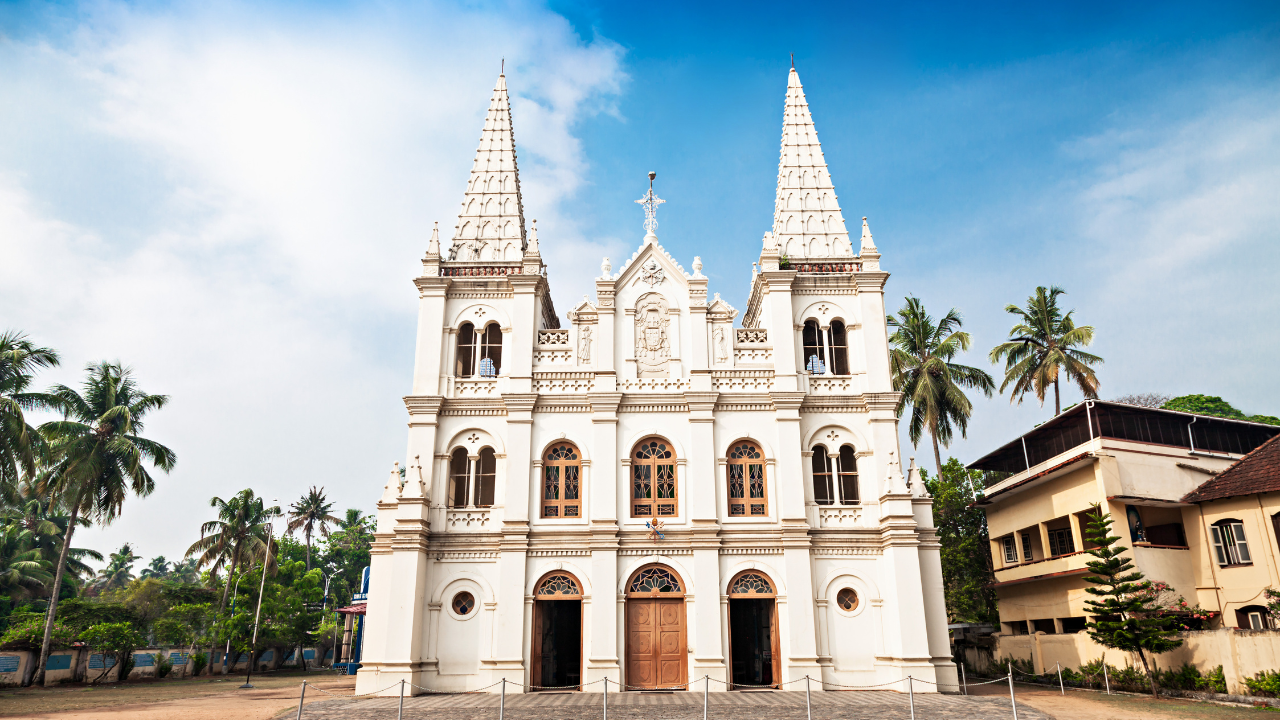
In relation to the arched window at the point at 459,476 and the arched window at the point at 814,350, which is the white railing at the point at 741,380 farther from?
the arched window at the point at 459,476

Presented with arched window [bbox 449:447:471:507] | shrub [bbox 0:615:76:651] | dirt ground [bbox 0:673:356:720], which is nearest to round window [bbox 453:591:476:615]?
arched window [bbox 449:447:471:507]

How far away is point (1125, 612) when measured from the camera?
807 inches

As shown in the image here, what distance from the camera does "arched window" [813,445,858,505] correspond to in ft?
74.8

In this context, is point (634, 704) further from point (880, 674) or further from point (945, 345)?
point (945, 345)

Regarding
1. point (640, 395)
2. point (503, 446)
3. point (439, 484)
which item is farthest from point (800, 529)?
point (439, 484)

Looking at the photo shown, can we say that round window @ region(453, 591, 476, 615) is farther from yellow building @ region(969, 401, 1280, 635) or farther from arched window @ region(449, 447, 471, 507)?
yellow building @ region(969, 401, 1280, 635)

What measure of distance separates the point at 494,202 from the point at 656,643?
14.9 meters

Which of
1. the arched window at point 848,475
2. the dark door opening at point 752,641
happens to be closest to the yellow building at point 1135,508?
the arched window at point 848,475

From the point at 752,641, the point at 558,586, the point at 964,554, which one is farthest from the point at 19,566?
the point at 964,554

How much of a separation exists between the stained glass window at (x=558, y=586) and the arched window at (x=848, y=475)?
26.8 feet

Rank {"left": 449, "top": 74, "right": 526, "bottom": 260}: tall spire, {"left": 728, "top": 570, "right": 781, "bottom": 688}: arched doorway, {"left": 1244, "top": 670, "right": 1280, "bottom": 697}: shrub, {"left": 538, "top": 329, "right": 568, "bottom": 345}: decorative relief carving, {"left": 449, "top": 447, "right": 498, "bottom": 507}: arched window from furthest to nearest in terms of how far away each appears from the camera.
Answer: {"left": 449, "top": 74, "right": 526, "bottom": 260}: tall spire < {"left": 538, "top": 329, "right": 568, "bottom": 345}: decorative relief carving < {"left": 449, "top": 447, "right": 498, "bottom": 507}: arched window < {"left": 728, "top": 570, "right": 781, "bottom": 688}: arched doorway < {"left": 1244, "top": 670, "right": 1280, "bottom": 697}: shrub

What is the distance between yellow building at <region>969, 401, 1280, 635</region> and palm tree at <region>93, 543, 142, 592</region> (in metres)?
74.6

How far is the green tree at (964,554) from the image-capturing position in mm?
32406

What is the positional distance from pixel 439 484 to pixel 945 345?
22536 millimetres
